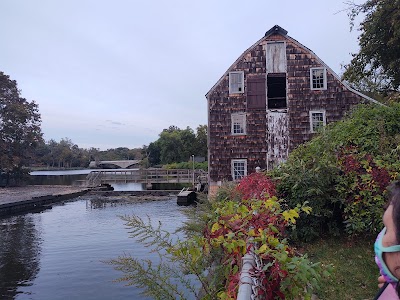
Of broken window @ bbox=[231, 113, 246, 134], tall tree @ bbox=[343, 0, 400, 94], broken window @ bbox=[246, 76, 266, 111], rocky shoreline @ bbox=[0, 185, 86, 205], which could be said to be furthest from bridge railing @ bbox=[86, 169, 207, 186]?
tall tree @ bbox=[343, 0, 400, 94]

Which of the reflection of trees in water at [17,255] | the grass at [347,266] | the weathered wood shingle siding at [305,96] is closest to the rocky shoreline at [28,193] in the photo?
the reflection of trees in water at [17,255]

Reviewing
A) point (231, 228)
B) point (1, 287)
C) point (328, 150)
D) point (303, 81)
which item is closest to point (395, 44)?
point (303, 81)

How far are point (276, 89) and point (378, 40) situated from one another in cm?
812

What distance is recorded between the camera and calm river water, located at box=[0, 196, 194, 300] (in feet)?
33.0

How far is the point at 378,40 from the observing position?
1617 cm

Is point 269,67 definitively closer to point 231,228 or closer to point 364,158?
point 364,158

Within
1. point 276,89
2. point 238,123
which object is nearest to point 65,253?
point 238,123

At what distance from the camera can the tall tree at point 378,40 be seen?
14682 mm

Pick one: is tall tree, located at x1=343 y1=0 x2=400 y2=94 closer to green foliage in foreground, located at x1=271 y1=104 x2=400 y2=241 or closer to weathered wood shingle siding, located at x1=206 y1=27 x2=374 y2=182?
weathered wood shingle siding, located at x1=206 y1=27 x2=374 y2=182

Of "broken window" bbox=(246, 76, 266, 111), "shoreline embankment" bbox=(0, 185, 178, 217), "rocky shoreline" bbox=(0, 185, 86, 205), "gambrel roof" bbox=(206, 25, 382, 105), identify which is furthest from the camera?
"rocky shoreline" bbox=(0, 185, 86, 205)

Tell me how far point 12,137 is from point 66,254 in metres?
36.0

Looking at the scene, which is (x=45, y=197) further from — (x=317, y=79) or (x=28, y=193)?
(x=317, y=79)

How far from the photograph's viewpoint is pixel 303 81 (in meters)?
21.2

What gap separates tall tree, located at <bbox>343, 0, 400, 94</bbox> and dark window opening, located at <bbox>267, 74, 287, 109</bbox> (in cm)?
460
